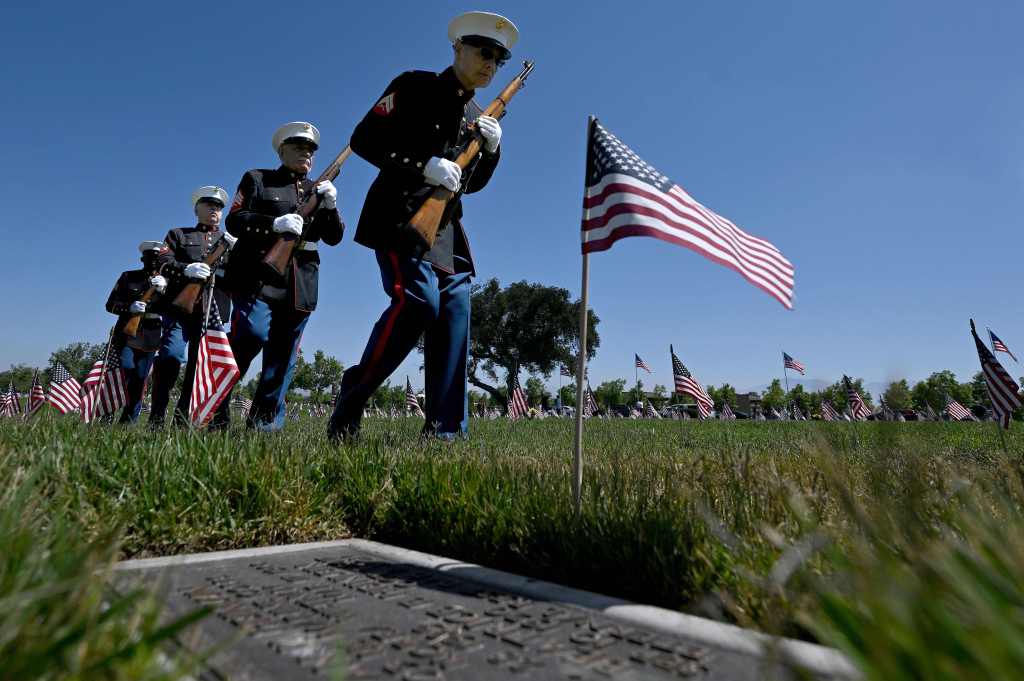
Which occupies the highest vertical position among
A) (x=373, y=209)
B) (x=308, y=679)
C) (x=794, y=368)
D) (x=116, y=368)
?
(x=794, y=368)

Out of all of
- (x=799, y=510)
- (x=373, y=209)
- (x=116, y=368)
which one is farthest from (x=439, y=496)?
(x=116, y=368)

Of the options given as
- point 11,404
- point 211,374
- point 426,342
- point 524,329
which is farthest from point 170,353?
point 524,329

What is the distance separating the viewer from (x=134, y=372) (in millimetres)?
10930

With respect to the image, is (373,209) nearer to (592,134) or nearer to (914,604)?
(592,134)

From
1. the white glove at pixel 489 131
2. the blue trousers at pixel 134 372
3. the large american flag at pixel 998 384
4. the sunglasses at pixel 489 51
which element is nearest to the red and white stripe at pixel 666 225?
the white glove at pixel 489 131

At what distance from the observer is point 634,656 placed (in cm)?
169

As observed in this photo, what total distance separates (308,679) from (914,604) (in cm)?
127

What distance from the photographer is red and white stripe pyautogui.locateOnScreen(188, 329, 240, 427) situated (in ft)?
17.9

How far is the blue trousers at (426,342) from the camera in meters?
5.33

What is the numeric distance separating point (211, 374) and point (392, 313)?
1.74 meters

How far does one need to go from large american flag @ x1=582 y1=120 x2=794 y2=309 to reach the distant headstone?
1.71 metres

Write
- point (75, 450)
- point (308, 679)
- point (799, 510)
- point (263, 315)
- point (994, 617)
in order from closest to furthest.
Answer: point (994, 617)
point (799, 510)
point (308, 679)
point (75, 450)
point (263, 315)

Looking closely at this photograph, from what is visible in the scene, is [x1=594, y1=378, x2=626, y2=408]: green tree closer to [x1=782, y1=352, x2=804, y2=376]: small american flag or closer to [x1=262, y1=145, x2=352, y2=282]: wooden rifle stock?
[x1=782, y1=352, x2=804, y2=376]: small american flag

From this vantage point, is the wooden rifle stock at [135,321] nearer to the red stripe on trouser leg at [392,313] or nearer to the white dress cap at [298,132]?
the white dress cap at [298,132]
